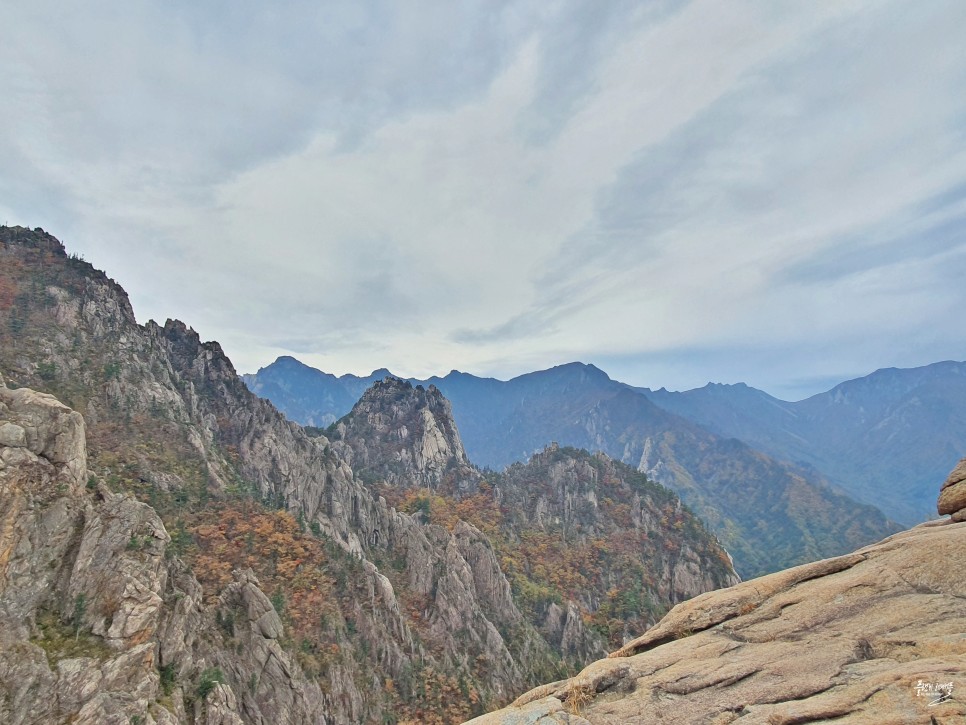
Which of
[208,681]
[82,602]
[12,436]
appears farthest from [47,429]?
[208,681]

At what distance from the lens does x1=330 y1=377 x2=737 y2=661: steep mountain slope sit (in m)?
103

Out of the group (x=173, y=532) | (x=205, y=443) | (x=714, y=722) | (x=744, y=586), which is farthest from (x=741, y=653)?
(x=205, y=443)

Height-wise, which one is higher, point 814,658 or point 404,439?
point 404,439

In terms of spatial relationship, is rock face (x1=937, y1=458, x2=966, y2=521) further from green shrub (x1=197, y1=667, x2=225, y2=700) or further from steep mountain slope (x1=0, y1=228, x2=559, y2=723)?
green shrub (x1=197, y1=667, x2=225, y2=700)

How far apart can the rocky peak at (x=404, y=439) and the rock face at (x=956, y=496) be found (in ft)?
429

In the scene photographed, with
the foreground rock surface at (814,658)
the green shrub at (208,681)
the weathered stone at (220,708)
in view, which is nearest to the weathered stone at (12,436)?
the green shrub at (208,681)

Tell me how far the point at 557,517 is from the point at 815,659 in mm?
141241

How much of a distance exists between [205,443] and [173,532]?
2999 centimetres

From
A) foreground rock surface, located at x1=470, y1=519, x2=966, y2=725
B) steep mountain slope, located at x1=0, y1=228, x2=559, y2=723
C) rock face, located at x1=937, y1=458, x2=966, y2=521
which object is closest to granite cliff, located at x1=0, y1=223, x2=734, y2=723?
steep mountain slope, located at x1=0, y1=228, x2=559, y2=723

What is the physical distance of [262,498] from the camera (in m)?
73.4

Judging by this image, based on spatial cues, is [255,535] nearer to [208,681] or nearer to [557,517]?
[208,681]

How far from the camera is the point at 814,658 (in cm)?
1097

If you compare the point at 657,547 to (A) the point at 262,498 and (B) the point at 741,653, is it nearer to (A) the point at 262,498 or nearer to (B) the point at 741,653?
(A) the point at 262,498

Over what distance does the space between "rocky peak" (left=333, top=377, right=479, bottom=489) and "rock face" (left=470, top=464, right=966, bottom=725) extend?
128074mm
